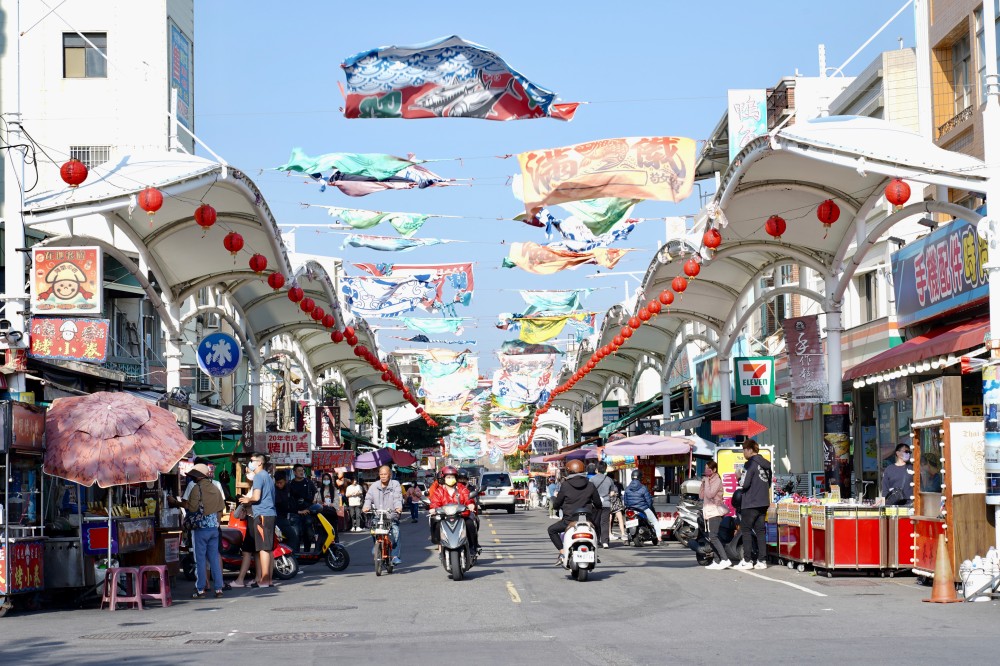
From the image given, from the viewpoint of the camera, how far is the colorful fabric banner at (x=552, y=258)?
30469mm

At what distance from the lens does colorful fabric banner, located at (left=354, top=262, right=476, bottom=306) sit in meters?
36.7

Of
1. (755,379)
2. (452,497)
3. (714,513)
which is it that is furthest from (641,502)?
(452,497)

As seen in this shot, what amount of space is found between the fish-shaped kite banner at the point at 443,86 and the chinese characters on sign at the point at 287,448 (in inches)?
656

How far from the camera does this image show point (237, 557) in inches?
813

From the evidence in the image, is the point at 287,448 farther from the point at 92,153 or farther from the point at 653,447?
the point at 92,153

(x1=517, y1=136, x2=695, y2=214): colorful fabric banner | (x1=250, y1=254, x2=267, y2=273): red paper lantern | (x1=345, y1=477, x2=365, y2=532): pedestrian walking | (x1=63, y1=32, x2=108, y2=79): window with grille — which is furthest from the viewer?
(x1=63, y1=32, x2=108, y2=79): window with grille

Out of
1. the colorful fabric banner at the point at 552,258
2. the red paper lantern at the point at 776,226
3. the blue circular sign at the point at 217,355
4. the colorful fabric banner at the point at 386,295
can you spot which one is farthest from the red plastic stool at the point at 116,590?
the colorful fabric banner at the point at 386,295

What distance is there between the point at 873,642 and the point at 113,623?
26.2 feet

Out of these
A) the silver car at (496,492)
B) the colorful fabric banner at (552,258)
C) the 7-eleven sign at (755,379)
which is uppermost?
the colorful fabric banner at (552,258)

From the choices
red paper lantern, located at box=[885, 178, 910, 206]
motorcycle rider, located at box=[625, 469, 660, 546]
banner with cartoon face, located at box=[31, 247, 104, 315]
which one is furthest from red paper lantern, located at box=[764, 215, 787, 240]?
banner with cartoon face, located at box=[31, 247, 104, 315]

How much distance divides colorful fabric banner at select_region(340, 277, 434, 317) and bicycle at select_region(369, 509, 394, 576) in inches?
635

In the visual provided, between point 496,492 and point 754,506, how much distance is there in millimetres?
38961

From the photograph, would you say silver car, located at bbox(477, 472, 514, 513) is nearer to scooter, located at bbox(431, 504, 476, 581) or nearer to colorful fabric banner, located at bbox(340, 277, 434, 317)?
colorful fabric banner, located at bbox(340, 277, 434, 317)

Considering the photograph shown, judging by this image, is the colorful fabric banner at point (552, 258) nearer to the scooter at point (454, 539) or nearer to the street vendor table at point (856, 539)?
the scooter at point (454, 539)
